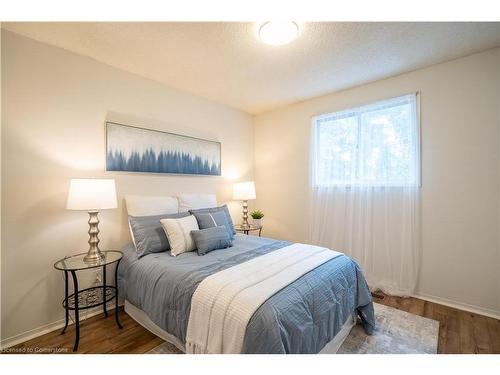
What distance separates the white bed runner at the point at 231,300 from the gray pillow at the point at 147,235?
0.82 m

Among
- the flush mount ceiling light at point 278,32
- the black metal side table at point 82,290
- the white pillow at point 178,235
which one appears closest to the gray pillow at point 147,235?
the white pillow at point 178,235

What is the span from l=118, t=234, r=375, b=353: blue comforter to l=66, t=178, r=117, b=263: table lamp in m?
0.30

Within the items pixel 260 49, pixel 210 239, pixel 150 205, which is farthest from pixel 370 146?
pixel 150 205

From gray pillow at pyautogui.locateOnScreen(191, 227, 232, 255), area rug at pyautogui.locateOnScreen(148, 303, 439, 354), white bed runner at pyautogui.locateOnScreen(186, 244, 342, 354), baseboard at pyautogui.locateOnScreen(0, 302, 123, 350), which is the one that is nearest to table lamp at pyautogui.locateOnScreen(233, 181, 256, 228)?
gray pillow at pyautogui.locateOnScreen(191, 227, 232, 255)

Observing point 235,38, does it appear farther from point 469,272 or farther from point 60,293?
point 469,272

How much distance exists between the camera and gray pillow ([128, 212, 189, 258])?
2109 mm

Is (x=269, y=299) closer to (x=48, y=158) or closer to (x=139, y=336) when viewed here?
(x=139, y=336)

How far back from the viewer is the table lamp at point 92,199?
6.02ft

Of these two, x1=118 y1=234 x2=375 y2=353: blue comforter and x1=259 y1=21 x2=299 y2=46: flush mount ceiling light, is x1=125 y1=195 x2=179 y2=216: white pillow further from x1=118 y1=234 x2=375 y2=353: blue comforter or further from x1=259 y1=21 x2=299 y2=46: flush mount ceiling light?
x1=259 y1=21 x2=299 y2=46: flush mount ceiling light

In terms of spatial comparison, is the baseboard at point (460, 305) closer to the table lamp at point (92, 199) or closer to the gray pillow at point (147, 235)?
the gray pillow at point (147, 235)

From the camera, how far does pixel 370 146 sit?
111 inches

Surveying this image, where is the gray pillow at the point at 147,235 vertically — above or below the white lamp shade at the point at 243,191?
below
